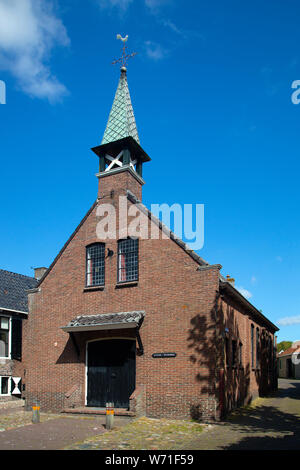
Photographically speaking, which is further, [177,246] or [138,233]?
[138,233]

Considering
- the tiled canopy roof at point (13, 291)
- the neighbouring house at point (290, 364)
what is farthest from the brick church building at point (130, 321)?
the neighbouring house at point (290, 364)

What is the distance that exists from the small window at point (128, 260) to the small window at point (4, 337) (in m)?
9.05

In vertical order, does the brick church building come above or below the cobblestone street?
above

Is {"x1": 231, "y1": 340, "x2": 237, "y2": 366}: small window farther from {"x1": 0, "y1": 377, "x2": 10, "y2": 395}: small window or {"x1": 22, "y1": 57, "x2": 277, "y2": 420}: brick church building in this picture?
{"x1": 0, "y1": 377, "x2": 10, "y2": 395}: small window

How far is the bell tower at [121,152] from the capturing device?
61.0 feet

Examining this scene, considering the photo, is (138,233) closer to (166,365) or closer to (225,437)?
(166,365)

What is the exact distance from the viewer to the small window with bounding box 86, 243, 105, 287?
58.6ft

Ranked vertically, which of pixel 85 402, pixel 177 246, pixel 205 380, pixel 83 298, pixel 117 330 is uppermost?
pixel 177 246

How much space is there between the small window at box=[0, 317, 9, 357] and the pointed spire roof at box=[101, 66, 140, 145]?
36.9 ft

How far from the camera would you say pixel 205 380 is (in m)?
14.1

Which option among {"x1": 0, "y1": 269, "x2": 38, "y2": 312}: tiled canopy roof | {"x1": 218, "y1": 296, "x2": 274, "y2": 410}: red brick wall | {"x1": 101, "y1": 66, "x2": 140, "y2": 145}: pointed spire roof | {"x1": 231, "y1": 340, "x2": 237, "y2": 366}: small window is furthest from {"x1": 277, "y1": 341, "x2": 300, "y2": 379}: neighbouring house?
{"x1": 101, "y1": 66, "x2": 140, "y2": 145}: pointed spire roof

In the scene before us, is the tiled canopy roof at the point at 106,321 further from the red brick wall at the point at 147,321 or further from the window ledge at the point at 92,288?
the window ledge at the point at 92,288
